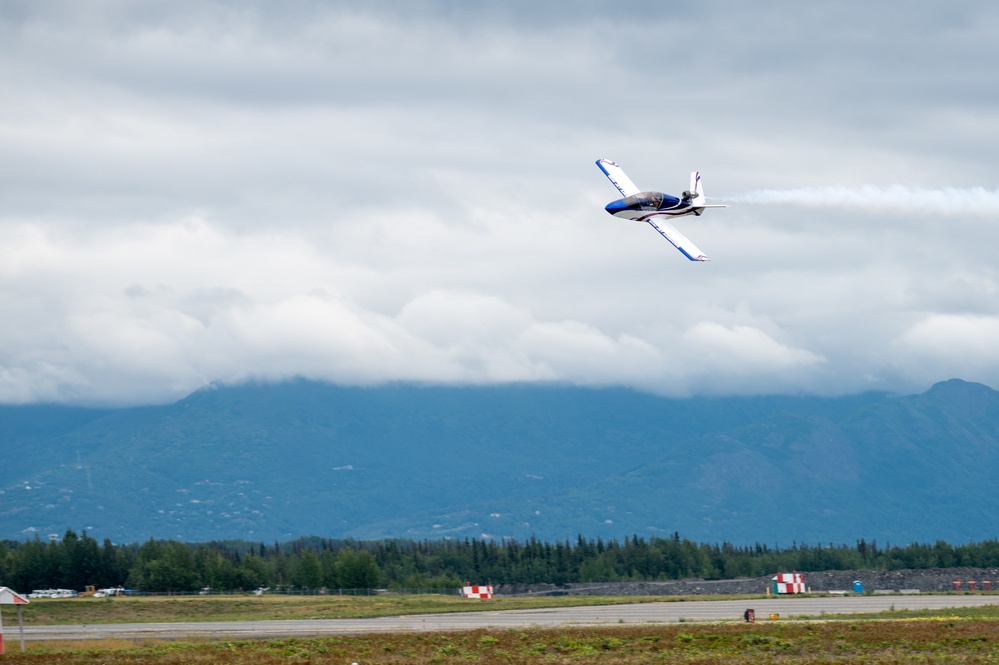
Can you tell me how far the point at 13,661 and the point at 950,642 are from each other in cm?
4793

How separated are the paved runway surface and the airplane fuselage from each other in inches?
1072

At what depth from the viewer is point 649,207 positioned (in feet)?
313

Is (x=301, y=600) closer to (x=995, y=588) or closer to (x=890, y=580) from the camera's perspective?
(x=890, y=580)

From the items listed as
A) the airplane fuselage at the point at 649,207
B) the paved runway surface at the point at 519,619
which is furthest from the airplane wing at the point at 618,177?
the paved runway surface at the point at 519,619

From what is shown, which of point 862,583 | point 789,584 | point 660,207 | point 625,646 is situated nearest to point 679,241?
point 660,207

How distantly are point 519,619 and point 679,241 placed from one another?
1220 inches

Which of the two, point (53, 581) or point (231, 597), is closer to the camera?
point (231, 597)

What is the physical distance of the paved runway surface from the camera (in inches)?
3649

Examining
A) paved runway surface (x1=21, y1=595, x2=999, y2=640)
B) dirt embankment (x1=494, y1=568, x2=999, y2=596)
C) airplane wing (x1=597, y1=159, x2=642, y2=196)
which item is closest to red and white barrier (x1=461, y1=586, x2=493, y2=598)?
dirt embankment (x1=494, y1=568, x2=999, y2=596)

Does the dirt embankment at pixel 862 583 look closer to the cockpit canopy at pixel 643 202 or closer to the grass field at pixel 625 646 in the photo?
the grass field at pixel 625 646

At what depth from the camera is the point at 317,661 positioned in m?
69.2

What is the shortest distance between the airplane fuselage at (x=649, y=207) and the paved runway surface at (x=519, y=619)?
2723 centimetres

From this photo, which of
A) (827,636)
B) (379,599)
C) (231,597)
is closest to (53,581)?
(231,597)

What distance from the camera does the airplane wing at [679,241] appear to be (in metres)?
89.6
